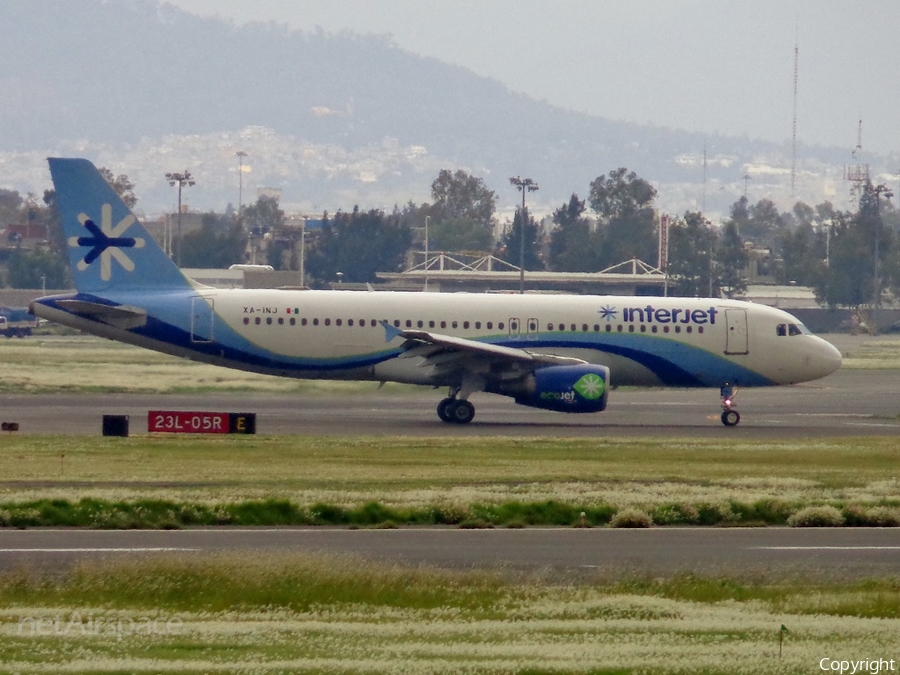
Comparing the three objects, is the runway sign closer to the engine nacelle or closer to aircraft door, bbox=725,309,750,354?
the engine nacelle

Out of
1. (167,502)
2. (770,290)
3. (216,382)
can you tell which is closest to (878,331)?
(770,290)

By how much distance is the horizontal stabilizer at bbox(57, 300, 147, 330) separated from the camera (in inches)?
1420

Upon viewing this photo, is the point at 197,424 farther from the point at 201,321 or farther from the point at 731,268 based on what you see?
the point at 731,268

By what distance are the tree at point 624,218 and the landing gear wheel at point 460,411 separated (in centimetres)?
10096

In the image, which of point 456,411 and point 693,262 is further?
point 693,262


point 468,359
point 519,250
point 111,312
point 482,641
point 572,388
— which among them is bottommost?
A: point 482,641

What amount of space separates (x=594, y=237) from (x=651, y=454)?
11513cm

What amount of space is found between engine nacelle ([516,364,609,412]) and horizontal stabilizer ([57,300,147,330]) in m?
10.2

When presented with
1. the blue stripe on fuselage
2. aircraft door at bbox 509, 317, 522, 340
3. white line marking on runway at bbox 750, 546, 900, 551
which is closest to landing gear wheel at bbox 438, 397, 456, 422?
the blue stripe on fuselage

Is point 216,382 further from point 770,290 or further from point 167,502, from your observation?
point 770,290

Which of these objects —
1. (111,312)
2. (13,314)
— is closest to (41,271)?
(13,314)

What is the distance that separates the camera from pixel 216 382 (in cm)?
4703

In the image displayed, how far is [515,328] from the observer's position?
1474 inches

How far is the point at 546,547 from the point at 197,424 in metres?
15.2
